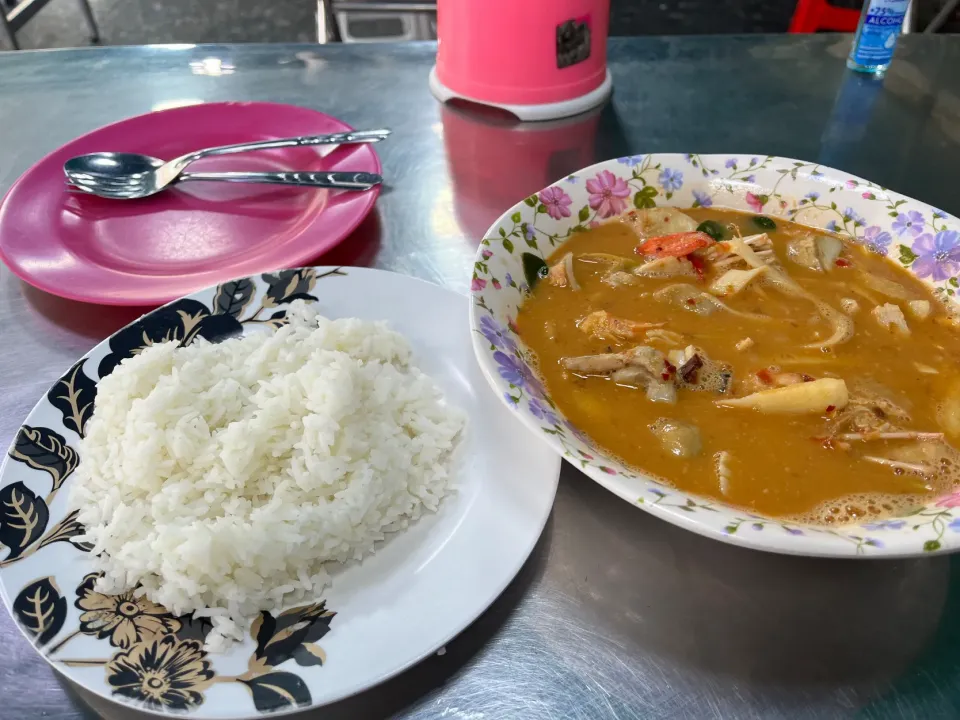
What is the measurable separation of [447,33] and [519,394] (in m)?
1.48

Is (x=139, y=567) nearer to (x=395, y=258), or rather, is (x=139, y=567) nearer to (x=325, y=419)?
(x=325, y=419)

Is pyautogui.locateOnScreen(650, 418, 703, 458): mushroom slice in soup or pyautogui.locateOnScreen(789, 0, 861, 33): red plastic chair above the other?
pyautogui.locateOnScreen(650, 418, 703, 458): mushroom slice in soup

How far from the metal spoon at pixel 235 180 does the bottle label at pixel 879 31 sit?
1760mm

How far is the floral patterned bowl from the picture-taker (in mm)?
870

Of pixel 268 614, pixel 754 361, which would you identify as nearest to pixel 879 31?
pixel 754 361

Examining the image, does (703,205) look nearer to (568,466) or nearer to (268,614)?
(568,466)

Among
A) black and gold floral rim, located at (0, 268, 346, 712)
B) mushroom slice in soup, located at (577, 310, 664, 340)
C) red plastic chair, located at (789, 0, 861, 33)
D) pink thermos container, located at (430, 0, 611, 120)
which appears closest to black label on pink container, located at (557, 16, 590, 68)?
pink thermos container, located at (430, 0, 611, 120)

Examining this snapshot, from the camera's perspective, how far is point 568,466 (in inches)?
50.2

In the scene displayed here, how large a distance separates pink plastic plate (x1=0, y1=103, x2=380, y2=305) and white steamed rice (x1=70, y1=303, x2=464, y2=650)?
36cm

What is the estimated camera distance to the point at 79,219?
1757mm

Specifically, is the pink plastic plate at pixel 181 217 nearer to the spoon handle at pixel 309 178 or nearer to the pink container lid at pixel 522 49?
the spoon handle at pixel 309 178

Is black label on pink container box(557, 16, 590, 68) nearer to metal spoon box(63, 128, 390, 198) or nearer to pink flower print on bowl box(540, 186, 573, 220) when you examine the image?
metal spoon box(63, 128, 390, 198)

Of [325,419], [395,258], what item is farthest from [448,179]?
[325,419]

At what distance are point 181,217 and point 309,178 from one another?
1.15 ft
